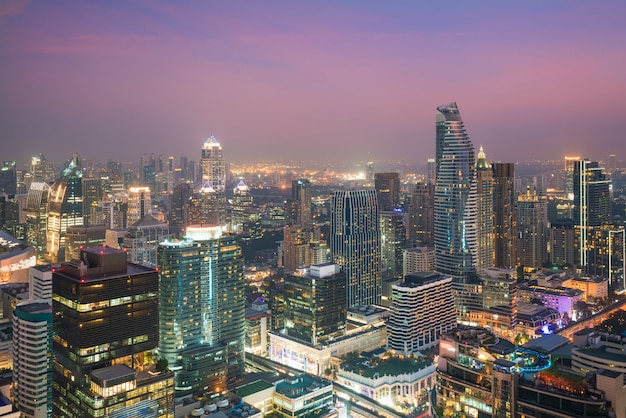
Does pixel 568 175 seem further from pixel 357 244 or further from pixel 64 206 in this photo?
pixel 64 206

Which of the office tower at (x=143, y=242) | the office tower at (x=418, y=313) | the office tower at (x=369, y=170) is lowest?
the office tower at (x=418, y=313)

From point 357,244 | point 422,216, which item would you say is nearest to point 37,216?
point 357,244

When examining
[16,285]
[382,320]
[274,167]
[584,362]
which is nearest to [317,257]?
[382,320]

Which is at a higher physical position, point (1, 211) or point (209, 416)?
point (1, 211)

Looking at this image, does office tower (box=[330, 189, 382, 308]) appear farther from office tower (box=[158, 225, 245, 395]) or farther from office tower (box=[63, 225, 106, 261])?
office tower (box=[63, 225, 106, 261])

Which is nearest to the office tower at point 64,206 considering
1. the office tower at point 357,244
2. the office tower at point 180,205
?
the office tower at point 180,205

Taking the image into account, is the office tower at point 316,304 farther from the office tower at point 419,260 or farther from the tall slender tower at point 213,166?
the tall slender tower at point 213,166

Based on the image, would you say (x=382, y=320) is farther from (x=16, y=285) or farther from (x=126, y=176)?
(x=126, y=176)

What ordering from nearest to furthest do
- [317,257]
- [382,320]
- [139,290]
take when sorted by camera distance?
[139,290] < [382,320] < [317,257]
